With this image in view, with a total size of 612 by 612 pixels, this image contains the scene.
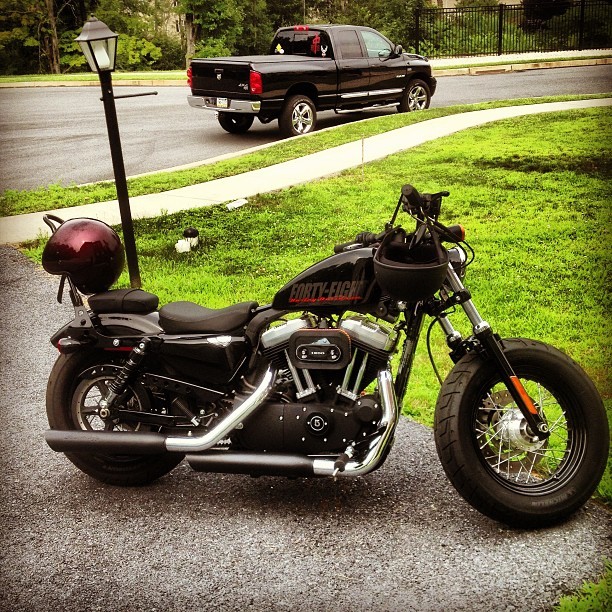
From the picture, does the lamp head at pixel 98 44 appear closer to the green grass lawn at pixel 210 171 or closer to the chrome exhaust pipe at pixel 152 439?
the chrome exhaust pipe at pixel 152 439

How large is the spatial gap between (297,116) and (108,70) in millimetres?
6473

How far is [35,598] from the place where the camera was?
10.2ft

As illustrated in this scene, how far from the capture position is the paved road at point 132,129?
10883mm

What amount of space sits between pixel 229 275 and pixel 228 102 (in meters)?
5.67

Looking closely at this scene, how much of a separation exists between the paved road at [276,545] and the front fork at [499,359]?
1.47 ft

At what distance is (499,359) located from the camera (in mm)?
3279

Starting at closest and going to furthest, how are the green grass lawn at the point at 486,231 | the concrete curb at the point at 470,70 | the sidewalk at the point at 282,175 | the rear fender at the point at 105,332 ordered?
the rear fender at the point at 105,332 → the green grass lawn at the point at 486,231 → the concrete curb at the point at 470,70 → the sidewalk at the point at 282,175

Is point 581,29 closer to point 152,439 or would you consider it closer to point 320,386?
point 320,386

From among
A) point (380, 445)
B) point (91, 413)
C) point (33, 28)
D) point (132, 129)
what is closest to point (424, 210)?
point (380, 445)

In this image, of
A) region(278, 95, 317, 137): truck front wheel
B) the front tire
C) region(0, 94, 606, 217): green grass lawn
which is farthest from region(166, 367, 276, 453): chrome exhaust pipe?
the front tire

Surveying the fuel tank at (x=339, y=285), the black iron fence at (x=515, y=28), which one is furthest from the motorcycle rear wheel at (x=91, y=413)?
the black iron fence at (x=515, y=28)

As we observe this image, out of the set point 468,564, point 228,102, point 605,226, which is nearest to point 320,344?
point 468,564

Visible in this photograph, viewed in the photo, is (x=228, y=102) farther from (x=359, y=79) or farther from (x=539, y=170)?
(x=539, y=170)

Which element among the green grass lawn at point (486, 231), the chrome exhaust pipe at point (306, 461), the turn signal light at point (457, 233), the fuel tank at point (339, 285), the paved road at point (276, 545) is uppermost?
the turn signal light at point (457, 233)
